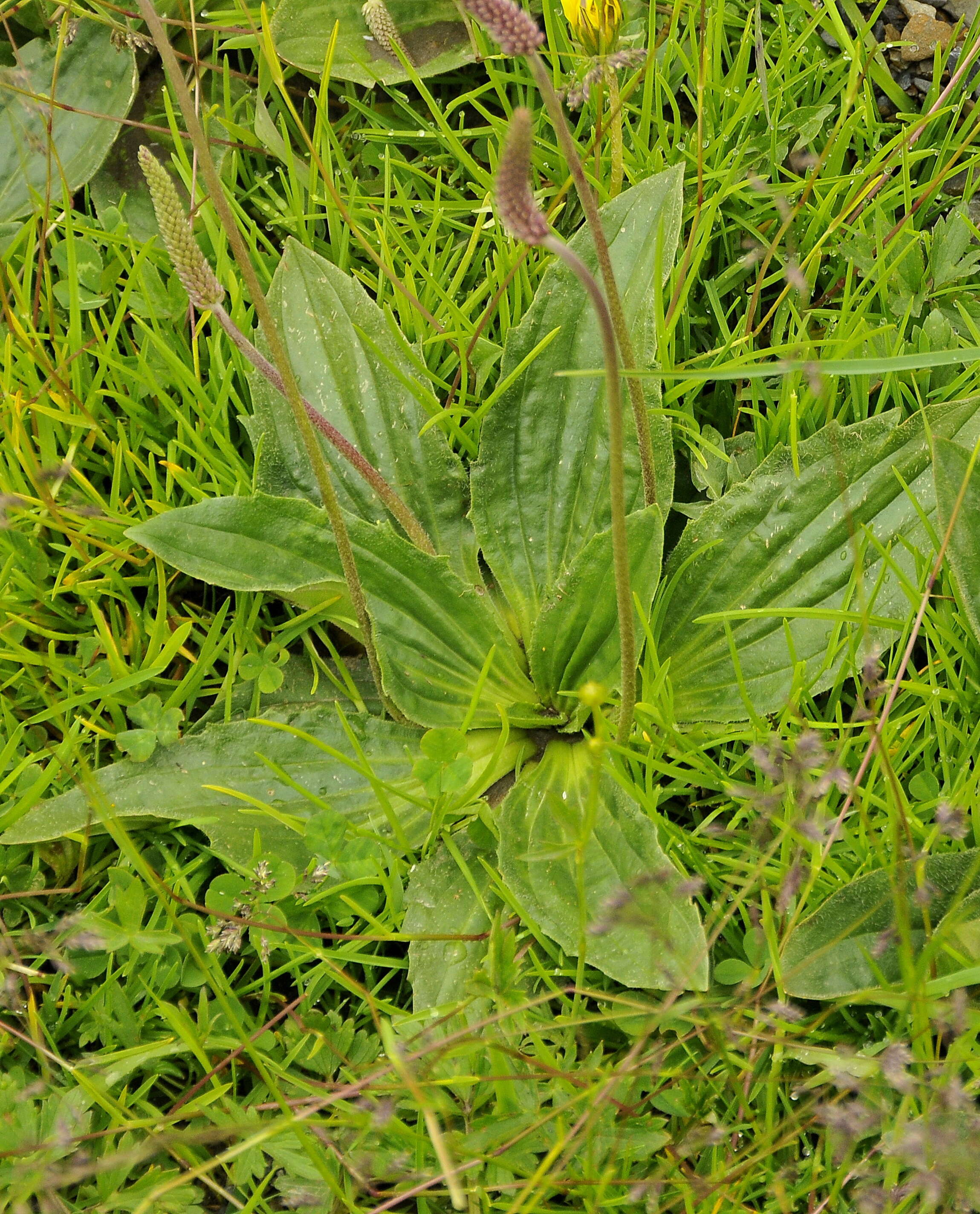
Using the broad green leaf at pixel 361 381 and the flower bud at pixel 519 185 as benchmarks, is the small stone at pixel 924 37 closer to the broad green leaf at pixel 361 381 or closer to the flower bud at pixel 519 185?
the broad green leaf at pixel 361 381

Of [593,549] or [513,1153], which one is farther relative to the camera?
[593,549]

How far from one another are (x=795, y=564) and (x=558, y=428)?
57cm

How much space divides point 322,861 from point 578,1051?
574 mm

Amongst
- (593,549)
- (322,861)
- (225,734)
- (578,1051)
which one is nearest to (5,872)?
(225,734)

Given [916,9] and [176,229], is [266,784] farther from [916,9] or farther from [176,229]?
[916,9]

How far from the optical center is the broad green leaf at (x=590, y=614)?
1954 millimetres

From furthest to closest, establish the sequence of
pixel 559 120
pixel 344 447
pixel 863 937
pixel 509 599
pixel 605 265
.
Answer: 1. pixel 509 599
2. pixel 344 447
3. pixel 863 937
4. pixel 605 265
5. pixel 559 120

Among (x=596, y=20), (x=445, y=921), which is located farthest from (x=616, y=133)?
(x=445, y=921)

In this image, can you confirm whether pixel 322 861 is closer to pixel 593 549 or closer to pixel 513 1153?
pixel 513 1153

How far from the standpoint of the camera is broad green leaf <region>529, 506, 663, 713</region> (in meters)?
1.95

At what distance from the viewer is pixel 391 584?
217 centimetres

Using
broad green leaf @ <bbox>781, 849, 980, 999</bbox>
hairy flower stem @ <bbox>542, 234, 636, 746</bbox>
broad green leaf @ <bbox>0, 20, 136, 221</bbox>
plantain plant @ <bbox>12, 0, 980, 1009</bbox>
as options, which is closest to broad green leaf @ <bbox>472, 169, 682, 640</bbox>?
plantain plant @ <bbox>12, 0, 980, 1009</bbox>

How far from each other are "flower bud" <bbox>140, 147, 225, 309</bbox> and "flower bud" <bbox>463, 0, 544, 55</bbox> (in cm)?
52

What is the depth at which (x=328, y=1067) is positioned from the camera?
192 cm
